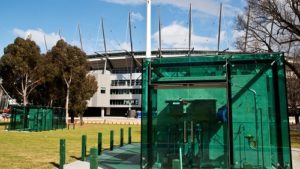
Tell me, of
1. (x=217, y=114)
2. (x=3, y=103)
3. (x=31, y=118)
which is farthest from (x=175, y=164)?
(x=3, y=103)

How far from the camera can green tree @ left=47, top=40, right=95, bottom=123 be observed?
1900 inches

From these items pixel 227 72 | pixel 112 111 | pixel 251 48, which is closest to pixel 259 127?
pixel 227 72

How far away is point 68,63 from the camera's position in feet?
159

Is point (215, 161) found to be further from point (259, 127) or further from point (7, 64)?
point (7, 64)

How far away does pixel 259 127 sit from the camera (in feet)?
34.4

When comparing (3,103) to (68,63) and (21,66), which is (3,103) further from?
(21,66)

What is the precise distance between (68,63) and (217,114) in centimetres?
3990

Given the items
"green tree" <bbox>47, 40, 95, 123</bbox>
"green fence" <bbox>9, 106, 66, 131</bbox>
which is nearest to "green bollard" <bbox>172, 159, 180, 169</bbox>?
"green fence" <bbox>9, 106, 66, 131</bbox>

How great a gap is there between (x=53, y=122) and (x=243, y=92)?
32.2 meters

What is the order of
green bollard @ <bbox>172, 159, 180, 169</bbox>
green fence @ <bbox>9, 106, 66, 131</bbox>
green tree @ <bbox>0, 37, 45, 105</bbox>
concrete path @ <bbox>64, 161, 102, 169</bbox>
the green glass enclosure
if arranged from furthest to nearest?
green tree @ <bbox>0, 37, 45, 105</bbox> → green fence @ <bbox>9, 106, 66, 131</bbox> → concrete path @ <bbox>64, 161, 102, 169</bbox> → the green glass enclosure → green bollard @ <bbox>172, 159, 180, 169</bbox>

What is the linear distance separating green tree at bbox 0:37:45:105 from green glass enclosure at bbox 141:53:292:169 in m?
34.7

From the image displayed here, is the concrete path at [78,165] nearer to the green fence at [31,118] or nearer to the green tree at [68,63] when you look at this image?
the green fence at [31,118]

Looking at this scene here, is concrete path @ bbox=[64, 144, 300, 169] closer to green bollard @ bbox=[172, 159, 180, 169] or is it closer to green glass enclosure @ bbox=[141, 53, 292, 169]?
green glass enclosure @ bbox=[141, 53, 292, 169]

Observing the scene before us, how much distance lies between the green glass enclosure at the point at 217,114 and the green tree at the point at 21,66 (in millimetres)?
34670
